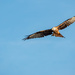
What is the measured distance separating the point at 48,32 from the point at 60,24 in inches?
62.8

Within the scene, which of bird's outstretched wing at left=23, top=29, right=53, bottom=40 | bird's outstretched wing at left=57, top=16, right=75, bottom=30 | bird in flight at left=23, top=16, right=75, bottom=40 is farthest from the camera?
bird's outstretched wing at left=23, top=29, right=53, bottom=40

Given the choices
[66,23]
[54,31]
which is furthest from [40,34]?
[66,23]

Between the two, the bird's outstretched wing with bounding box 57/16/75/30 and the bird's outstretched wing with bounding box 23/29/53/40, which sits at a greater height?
the bird's outstretched wing with bounding box 23/29/53/40

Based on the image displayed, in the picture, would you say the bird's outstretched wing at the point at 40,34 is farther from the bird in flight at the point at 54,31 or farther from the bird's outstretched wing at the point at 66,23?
the bird's outstretched wing at the point at 66,23

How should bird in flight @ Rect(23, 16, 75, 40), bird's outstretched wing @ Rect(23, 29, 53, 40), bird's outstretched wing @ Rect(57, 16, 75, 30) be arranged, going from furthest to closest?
bird's outstretched wing @ Rect(23, 29, 53, 40)
bird's outstretched wing @ Rect(57, 16, 75, 30)
bird in flight @ Rect(23, 16, 75, 40)

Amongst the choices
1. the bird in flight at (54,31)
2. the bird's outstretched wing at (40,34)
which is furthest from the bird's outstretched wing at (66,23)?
the bird's outstretched wing at (40,34)

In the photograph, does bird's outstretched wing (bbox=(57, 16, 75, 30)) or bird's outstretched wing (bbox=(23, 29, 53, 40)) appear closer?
bird's outstretched wing (bbox=(57, 16, 75, 30))

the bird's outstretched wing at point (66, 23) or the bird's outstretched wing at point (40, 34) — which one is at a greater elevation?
the bird's outstretched wing at point (40, 34)

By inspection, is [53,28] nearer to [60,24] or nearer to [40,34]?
[60,24]

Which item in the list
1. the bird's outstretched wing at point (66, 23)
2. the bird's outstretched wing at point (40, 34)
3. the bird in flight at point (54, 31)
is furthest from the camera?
the bird's outstretched wing at point (40, 34)

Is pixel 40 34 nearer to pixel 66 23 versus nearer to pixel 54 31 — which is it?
pixel 54 31

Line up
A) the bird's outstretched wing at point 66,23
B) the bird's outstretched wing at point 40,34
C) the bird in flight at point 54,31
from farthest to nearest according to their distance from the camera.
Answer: the bird's outstretched wing at point 40,34
the bird's outstretched wing at point 66,23
the bird in flight at point 54,31

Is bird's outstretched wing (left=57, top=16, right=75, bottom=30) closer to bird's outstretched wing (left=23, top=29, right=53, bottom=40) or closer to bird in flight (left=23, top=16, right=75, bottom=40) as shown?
bird in flight (left=23, top=16, right=75, bottom=40)

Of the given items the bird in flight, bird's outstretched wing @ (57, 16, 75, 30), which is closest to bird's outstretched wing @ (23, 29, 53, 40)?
the bird in flight
